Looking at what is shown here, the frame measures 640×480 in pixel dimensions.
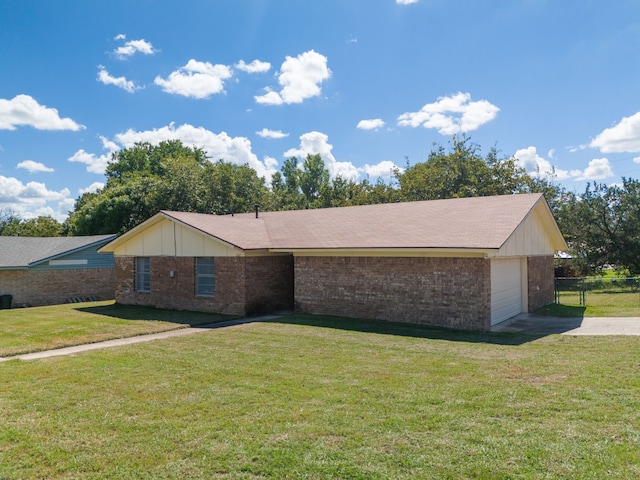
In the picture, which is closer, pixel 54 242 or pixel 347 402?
pixel 347 402

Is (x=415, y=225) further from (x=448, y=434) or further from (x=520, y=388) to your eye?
(x=448, y=434)

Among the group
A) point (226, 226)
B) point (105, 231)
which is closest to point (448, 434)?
point (226, 226)

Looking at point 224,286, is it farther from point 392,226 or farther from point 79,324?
point 392,226

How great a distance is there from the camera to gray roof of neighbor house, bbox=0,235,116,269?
22.5m

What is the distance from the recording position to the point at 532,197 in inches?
629

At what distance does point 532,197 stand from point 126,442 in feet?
48.1

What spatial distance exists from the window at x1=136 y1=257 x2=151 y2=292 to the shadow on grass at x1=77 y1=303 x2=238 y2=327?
0.82m

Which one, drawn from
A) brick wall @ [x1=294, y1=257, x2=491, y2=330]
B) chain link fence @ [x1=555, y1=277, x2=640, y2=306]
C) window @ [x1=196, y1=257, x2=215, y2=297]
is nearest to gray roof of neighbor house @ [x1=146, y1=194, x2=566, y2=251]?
brick wall @ [x1=294, y1=257, x2=491, y2=330]

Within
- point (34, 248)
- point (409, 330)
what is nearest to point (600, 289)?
point (409, 330)

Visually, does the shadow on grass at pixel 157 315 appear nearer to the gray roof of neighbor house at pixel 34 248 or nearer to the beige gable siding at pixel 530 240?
the gray roof of neighbor house at pixel 34 248

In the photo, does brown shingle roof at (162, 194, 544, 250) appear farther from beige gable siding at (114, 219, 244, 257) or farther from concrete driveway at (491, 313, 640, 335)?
concrete driveway at (491, 313, 640, 335)

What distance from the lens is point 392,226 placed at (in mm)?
16094

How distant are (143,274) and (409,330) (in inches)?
462

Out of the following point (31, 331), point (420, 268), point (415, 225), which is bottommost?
point (31, 331)
